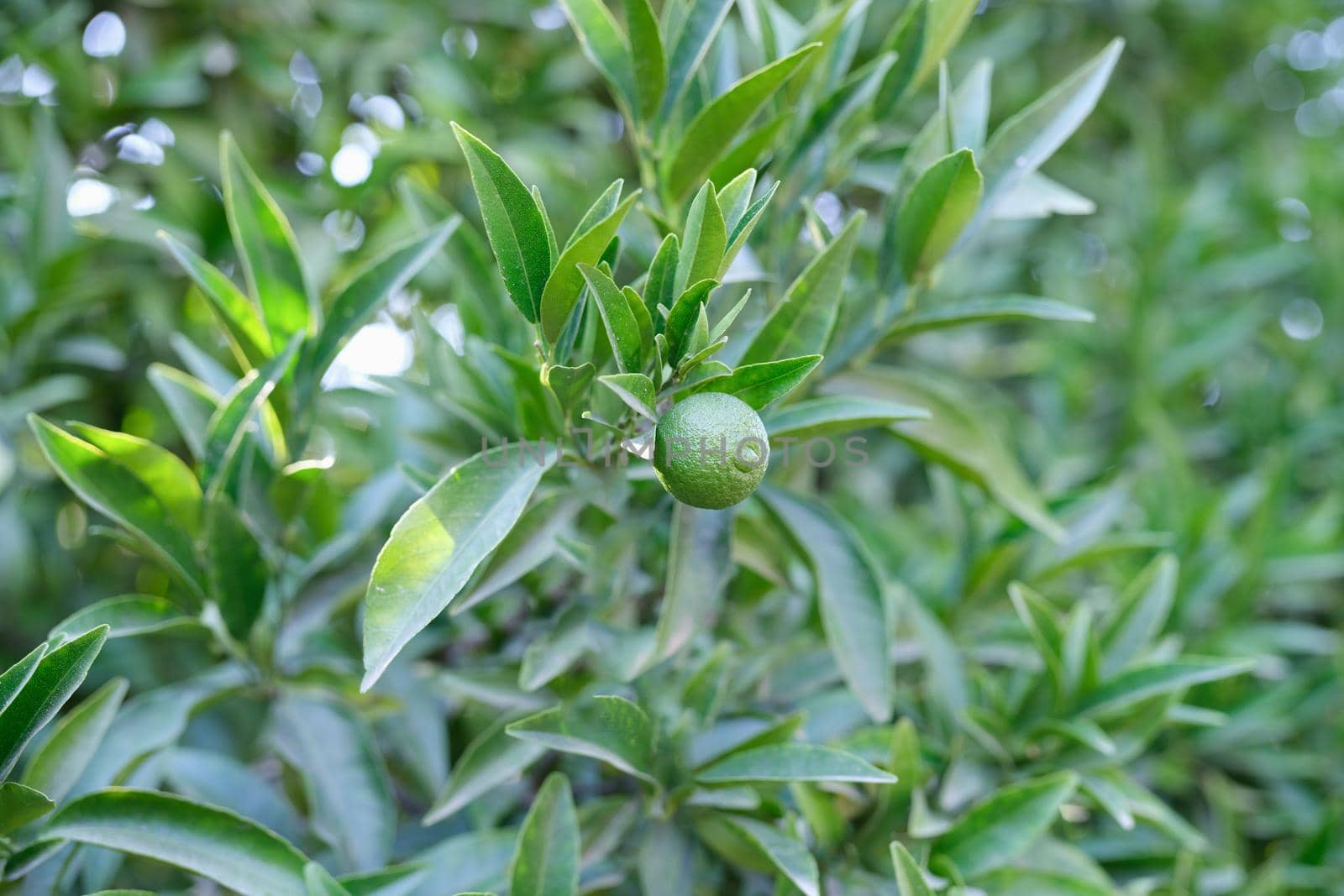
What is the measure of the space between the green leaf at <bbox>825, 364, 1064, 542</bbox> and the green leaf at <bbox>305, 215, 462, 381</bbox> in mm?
388

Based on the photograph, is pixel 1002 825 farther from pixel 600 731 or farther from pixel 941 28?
pixel 941 28

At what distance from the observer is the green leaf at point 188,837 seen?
2.46 ft

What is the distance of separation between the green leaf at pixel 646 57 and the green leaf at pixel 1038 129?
0.96 ft

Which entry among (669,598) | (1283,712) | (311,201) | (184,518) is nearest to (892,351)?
(1283,712)

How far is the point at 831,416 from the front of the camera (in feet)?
2.63

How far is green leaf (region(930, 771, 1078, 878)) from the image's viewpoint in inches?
34.5

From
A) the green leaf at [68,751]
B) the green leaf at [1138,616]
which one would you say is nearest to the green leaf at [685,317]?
the green leaf at [68,751]

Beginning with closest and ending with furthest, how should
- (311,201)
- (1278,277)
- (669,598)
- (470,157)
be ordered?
1. (470,157)
2. (669,598)
3. (311,201)
4. (1278,277)

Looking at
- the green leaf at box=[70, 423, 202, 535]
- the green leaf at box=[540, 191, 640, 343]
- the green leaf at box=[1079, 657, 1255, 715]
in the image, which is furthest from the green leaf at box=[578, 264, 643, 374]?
the green leaf at box=[1079, 657, 1255, 715]

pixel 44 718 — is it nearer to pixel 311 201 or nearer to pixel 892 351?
pixel 311 201

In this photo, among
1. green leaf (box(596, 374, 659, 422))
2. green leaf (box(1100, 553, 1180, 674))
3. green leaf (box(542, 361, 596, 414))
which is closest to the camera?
green leaf (box(596, 374, 659, 422))

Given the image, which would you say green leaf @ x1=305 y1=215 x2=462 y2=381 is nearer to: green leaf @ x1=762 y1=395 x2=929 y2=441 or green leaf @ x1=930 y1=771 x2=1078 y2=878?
green leaf @ x1=762 y1=395 x2=929 y2=441

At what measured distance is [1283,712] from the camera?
1421 millimetres

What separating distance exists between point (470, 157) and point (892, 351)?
1.36 m
